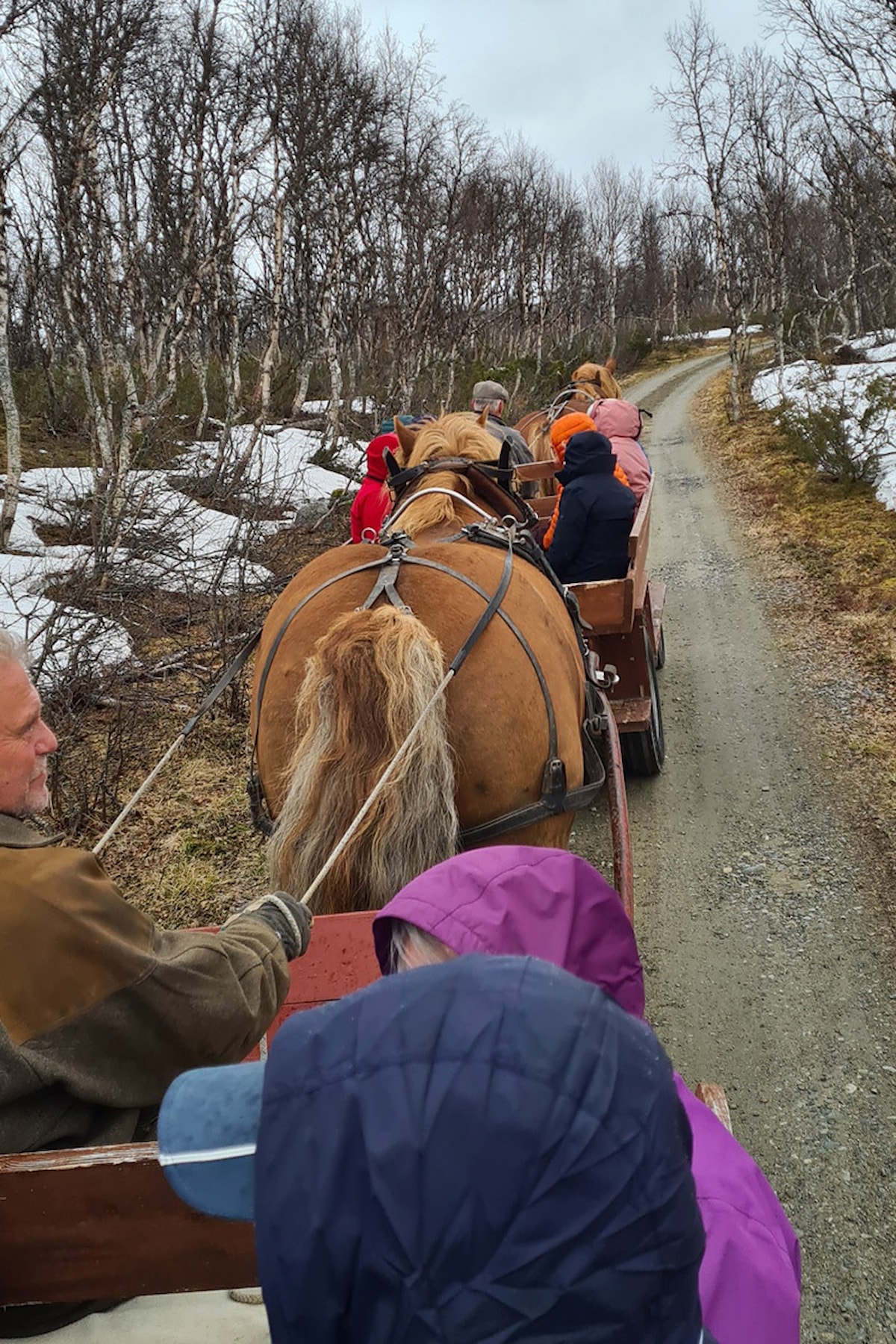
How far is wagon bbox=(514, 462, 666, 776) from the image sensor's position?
4465mm

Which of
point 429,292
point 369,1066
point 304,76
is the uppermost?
point 304,76

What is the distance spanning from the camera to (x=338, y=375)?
592 inches

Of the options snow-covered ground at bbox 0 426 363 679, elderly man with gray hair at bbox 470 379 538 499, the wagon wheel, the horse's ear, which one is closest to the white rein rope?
the horse's ear

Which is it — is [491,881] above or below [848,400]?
below

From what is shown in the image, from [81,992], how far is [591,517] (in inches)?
163

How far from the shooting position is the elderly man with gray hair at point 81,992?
1392 mm

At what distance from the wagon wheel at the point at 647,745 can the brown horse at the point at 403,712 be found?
77.9 inches

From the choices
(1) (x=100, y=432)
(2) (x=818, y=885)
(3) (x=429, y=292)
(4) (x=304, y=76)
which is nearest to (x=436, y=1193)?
(2) (x=818, y=885)

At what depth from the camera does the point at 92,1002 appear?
4.71 feet

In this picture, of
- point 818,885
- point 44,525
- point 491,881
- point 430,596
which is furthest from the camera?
point 44,525

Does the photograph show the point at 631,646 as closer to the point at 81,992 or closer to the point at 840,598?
the point at 81,992

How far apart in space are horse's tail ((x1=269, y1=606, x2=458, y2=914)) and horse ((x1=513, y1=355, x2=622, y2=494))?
5.71 m

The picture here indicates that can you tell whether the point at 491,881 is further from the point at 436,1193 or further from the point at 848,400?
the point at 848,400

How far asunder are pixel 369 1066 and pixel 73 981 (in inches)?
34.0
